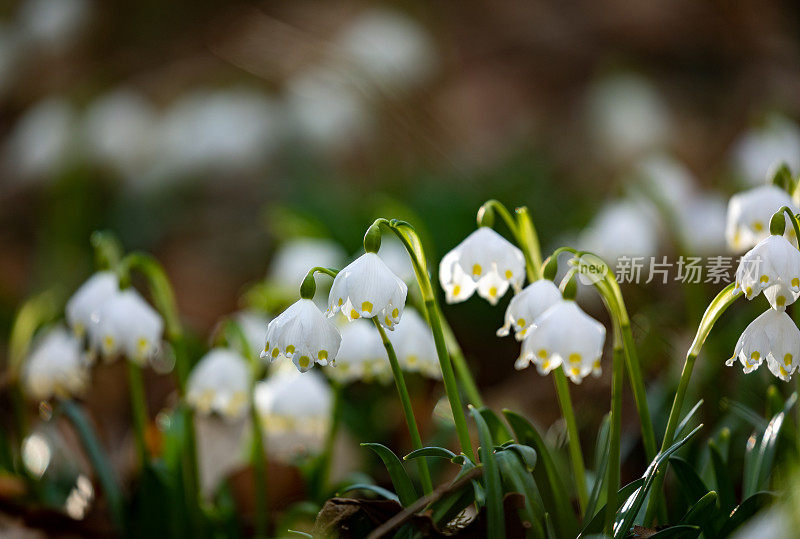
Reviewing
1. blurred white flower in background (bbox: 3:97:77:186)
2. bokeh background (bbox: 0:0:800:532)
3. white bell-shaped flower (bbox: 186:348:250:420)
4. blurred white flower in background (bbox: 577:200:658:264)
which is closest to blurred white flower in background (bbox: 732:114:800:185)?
bokeh background (bbox: 0:0:800:532)

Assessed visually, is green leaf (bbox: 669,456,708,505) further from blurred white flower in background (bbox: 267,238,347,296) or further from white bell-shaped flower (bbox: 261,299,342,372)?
blurred white flower in background (bbox: 267,238,347,296)

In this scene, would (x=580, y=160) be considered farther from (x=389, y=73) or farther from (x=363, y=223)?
(x=363, y=223)

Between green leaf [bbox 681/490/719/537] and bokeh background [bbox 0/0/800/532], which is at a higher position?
green leaf [bbox 681/490/719/537]

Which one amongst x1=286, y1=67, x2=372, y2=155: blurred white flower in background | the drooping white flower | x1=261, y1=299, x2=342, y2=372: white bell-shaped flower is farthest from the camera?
x1=286, y1=67, x2=372, y2=155: blurred white flower in background

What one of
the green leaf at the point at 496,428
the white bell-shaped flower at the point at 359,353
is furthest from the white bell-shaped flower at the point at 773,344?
the white bell-shaped flower at the point at 359,353

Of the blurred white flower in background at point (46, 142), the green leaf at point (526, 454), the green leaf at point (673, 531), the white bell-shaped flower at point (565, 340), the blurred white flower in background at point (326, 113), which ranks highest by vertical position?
the white bell-shaped flower at point (565, 340)

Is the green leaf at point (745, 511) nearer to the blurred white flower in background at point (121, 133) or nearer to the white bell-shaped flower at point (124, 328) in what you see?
the white bell-shaped flower at point (124, 328)

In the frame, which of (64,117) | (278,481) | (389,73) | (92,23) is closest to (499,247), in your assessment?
(278,481)

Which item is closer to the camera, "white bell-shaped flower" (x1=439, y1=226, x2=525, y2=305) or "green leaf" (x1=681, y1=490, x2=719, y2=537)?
"green leaf" (x1=681, y1=490, x2=719, y2=537)
